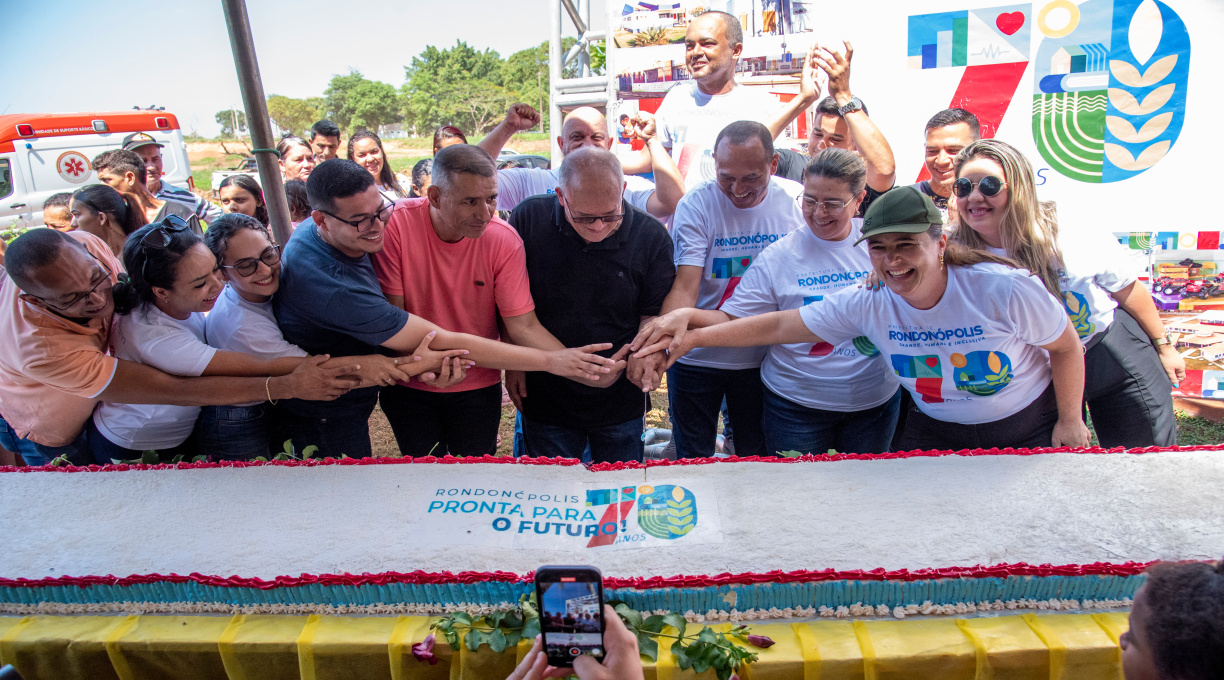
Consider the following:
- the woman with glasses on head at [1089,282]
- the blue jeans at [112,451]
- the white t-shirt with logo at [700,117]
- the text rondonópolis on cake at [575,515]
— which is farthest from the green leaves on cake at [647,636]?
the white t-shirt with logo at [700,117]

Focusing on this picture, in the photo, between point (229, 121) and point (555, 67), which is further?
point (229, 121)

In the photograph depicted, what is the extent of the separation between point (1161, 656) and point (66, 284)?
9.19 feet

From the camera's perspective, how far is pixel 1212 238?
4.09 m

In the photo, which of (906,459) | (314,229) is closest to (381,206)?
(314,229)

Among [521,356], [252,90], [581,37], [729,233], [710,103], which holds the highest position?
[581,37]

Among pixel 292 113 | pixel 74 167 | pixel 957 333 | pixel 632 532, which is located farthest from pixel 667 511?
pixel 292 113

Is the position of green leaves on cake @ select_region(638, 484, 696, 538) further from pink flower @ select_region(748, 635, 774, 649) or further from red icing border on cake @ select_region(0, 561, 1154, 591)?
pink flower @ select_region(748, 635, 774, 649)

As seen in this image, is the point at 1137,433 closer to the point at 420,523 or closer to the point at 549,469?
the point at 549,469

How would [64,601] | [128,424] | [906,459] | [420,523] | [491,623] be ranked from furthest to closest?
1. [128,424]
2. [906,459]
3. [420,523]
4. [64,601]
5. [491,623]

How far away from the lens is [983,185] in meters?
2.38

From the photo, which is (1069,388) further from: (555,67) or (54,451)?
(555,67)

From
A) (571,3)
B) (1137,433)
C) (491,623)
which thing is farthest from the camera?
(571,3)

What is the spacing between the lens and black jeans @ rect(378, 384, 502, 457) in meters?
2.74

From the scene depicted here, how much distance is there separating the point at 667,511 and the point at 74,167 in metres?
12.2
